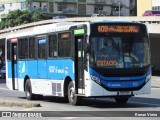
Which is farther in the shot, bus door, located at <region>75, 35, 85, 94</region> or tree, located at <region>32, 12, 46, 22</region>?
tree, located at <region>32, 12, 46, 22</region>

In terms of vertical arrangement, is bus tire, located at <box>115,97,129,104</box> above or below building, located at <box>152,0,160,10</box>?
below

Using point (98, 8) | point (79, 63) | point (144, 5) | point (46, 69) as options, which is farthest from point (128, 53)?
point (98, 8)

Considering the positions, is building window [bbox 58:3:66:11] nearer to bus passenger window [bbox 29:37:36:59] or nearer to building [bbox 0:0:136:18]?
building [bbox 0:0:136:18]

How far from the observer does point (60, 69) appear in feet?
64.5

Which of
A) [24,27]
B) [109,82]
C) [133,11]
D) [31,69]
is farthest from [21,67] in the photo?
[133,11]

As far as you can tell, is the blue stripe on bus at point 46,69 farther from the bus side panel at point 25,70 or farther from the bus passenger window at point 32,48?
the bus passenger window at point 32,48

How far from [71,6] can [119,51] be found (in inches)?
4013

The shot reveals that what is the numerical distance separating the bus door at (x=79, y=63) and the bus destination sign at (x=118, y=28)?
0.73m

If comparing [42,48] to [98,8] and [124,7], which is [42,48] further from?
[124,7]

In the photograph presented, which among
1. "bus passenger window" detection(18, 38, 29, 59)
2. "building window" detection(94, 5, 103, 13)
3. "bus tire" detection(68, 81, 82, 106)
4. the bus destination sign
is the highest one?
"building window" detection(94, 5, 103, 13)

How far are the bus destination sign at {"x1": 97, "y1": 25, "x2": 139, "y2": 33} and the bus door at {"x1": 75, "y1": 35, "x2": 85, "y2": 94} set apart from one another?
0.73 m

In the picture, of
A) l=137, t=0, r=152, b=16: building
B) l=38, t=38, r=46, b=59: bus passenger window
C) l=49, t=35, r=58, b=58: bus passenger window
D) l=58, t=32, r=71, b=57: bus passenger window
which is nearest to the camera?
l=58, t=32, r=71, b=57: bus passenger window

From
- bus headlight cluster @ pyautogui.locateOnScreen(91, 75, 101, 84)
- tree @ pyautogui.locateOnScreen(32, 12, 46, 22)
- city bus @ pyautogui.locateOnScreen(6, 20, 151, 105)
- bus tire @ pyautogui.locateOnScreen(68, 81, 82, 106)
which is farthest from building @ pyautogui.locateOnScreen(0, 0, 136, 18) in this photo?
bus headlight cluster @ pyautogui.locateOnScreen(91, 75, 101, 84)

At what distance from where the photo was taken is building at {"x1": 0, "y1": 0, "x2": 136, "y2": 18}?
112812 mm
